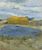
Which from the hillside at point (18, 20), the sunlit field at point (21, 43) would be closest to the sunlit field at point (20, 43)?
the sunlit field at point (21, 43)

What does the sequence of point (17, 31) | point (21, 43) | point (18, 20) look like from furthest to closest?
point (18, 20) → point (17, 31) → point (21, 43)

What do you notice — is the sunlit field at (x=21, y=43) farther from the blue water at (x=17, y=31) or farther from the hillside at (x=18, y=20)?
the hillside at (x=18, y=20)

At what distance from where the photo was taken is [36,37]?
0.92 m

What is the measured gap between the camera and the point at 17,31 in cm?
99

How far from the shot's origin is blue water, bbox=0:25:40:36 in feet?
3.12

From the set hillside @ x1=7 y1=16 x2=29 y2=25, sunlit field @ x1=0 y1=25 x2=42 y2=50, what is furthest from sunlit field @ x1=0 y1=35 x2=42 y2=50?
hillside @ x1=7 y1=16 x2=29 y2=25

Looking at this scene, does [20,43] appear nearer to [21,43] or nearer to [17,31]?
[21,43]

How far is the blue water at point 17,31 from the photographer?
0.95 meters

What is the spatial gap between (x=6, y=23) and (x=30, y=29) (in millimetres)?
238

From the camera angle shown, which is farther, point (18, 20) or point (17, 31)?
point (18, 20)

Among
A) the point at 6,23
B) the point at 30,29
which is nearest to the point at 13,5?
the point at 6,23

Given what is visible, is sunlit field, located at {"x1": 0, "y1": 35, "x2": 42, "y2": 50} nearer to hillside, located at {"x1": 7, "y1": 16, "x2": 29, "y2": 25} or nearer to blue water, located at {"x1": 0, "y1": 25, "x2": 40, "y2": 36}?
blue water, located at {"x1": 0, "y1": 25, "x2": 40, "y2": 36}

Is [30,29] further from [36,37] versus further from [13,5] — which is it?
[13,5]

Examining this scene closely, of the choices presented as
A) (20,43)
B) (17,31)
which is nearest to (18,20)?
(17,31)
